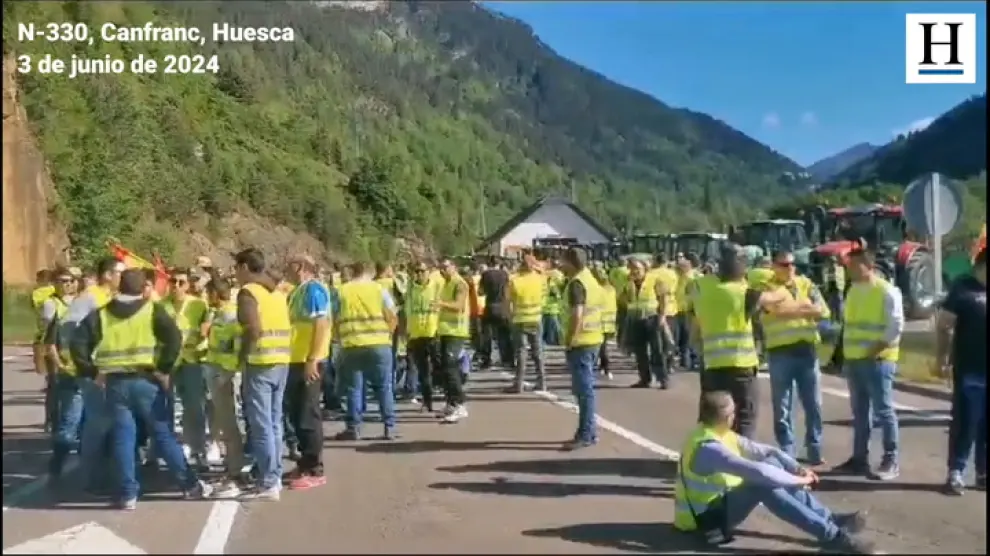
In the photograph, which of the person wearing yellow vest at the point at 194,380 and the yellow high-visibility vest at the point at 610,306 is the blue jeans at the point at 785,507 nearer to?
the person wearing yellow vest at the point at 194,380

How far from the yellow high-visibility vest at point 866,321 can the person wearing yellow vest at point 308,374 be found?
445 cm

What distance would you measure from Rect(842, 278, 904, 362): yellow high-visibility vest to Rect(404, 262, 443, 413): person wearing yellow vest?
19.1ft

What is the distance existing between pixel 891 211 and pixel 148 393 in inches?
956

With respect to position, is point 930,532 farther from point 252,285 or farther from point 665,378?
point 665,378

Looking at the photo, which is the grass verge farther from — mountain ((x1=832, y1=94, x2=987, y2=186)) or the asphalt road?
mountain ((x1=832, y1=94, x2=987, y2=186))

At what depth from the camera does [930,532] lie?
8164 mm

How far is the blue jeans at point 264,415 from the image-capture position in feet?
31.4

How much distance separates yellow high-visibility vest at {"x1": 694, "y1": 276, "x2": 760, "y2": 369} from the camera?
946cm

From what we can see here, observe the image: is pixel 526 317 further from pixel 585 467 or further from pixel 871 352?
pixel 871 352

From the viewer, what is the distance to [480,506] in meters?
9.13

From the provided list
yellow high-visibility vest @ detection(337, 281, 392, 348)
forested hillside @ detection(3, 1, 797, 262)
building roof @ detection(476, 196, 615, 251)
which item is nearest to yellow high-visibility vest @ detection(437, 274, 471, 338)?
yellow high-visibility vest @ detection(337, 281, 392, 348)

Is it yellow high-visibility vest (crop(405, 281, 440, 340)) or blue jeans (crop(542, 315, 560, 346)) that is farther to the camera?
blue jeans (crop(542, 315, 560, 346))

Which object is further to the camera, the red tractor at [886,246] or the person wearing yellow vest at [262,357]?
the red tractor at [886,246]

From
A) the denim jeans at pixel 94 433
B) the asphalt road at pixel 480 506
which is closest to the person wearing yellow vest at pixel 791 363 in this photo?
the asphalt road at pixel 480 506
